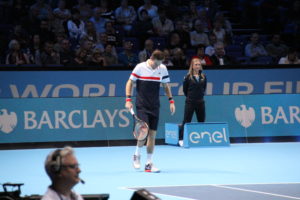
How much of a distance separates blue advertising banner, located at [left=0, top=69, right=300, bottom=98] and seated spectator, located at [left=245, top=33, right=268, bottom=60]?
1.49 m

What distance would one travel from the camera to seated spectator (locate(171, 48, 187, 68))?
20.9 meters

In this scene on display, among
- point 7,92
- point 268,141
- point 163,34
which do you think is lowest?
point 268,141

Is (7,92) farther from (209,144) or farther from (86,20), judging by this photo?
(209,144)

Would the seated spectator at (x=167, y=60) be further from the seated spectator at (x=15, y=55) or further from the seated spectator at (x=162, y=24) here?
the seated spectator at (x=15, y=55)

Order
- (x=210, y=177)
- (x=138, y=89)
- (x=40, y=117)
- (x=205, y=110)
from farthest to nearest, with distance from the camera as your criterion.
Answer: (x=205, y=110)
(x=40, y=117)
(x=138, y=89)
(x=210, y=177)

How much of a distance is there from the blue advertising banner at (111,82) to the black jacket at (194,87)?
2.17m

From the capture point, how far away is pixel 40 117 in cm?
1858

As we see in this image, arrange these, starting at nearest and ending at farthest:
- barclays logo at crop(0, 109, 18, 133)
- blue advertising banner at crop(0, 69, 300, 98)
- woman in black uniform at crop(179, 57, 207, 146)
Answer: barclays logo at crop(0, 109, 18, 133), woman in black uniform at crop(179, 57, 207, 146), blue advertising banner at crop(0, 69, 300, 98)

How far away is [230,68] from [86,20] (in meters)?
4.39

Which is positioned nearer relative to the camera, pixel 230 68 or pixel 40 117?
pixel 40 117

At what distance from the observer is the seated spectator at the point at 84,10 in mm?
21578

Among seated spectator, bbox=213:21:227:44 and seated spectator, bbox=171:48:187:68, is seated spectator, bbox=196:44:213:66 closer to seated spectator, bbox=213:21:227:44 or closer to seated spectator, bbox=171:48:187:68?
seated spectator, bbox=171:48:187:68

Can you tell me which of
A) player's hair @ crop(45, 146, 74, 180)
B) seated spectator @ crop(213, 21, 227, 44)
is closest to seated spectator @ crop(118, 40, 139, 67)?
seated spectator @ crop(213, 21, 227, 44)

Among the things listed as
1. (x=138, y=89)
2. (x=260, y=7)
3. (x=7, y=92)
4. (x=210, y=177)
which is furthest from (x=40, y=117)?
(x=260, y=7)
